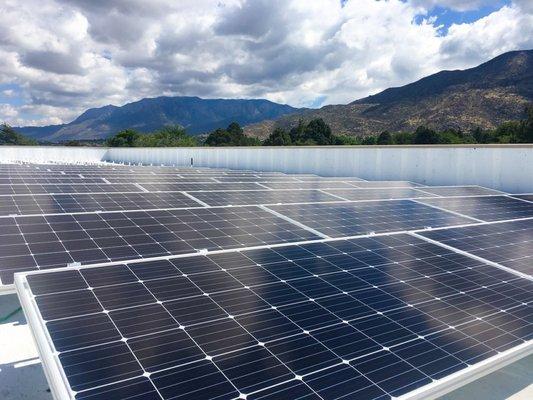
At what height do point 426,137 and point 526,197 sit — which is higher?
point 426,137

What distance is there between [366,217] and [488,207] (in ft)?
23.3

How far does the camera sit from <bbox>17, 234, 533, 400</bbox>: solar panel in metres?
5.40

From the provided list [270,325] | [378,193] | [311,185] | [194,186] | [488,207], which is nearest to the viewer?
[270,325]

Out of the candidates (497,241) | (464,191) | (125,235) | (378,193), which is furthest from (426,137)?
(125,235)

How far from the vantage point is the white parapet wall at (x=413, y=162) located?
78.2 ft

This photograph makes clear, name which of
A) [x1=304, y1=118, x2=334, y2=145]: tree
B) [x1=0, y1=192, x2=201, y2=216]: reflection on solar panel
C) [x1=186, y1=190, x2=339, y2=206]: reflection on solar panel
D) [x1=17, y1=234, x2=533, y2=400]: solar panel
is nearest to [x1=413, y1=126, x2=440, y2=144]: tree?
[x1=304, y1=118, x2=334, y2=145]: tree

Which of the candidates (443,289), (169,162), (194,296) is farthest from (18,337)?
(169,162)

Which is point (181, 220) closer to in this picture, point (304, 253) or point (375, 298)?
point (304, 253)

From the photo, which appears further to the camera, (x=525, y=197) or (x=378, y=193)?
(x=525, y=197)

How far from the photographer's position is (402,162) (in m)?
29.1

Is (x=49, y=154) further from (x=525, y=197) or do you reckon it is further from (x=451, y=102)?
(x=451, y=102)

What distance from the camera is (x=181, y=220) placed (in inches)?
515

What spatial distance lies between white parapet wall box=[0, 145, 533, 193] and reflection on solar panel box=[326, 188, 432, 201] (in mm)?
5463

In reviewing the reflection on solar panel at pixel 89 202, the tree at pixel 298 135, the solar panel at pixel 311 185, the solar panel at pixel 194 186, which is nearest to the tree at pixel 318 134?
the tree at pixel 298 135
